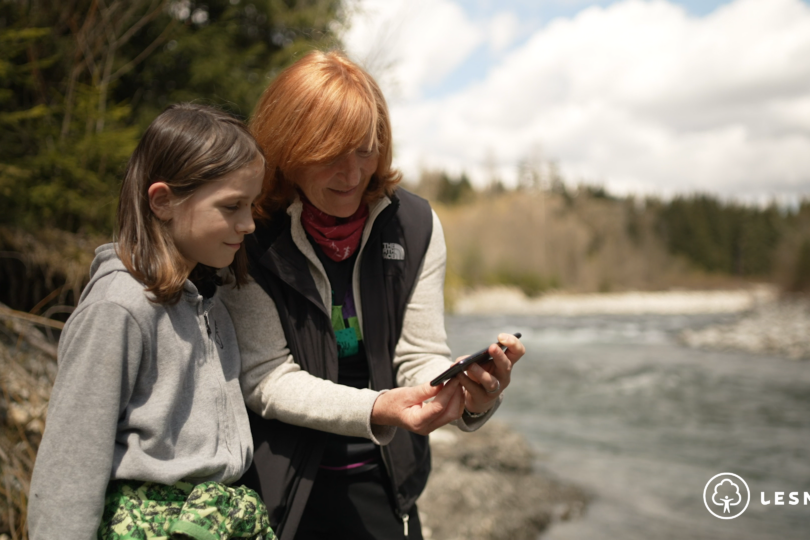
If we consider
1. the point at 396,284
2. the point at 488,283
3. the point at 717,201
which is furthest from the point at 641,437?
the point at 717,201

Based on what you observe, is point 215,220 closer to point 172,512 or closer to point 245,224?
point 245,224

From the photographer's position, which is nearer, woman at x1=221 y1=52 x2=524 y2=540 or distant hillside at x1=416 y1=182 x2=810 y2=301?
woman at x1=221 y1=52 x2=524 y2=540

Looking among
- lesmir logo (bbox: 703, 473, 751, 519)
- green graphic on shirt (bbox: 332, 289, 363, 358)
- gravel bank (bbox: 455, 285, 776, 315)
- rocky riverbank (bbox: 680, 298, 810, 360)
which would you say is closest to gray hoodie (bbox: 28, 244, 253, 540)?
green graphic on shirt (bbox: 332, 289, 363, 358)

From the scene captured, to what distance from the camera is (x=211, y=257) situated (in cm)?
140

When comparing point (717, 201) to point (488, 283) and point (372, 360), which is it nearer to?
point (488, 283)

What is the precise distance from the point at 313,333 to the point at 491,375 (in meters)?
0.46

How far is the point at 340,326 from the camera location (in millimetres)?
1650

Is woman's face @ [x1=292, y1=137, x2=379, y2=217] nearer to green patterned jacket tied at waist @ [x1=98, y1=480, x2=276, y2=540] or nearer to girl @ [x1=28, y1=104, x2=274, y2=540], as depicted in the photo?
girl @ [x1=28, y1=104, x2=274, y2=540]

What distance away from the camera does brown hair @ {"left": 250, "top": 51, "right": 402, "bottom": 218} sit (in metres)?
1.51

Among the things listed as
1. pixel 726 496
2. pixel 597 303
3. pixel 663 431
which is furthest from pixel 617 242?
pixel 726 496

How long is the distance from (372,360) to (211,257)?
19.5 inches

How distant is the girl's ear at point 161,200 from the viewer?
1.36m

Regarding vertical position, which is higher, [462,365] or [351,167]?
[351,167]

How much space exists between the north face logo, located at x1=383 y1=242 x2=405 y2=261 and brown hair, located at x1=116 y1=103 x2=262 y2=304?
439 millimetres
